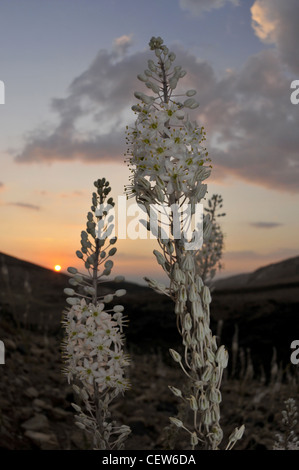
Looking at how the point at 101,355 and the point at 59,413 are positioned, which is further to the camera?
the point at 59,413

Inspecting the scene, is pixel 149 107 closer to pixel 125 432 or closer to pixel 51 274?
pixel 125 432

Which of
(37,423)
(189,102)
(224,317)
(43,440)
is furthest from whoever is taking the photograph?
(224,317)

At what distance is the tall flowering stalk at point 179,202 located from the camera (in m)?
3.08

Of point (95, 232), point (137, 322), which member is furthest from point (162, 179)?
point (137, 322)

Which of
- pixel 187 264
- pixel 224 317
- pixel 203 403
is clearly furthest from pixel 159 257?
pixel 224 317

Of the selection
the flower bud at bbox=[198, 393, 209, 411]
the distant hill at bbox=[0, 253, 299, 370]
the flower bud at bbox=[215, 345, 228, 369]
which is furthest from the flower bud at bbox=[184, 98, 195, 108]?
the distant hill at bbox=[0, 253, 299, 370]

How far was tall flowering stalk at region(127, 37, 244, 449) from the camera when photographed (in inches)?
121

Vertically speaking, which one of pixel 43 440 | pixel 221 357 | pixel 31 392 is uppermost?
pixel 221 357

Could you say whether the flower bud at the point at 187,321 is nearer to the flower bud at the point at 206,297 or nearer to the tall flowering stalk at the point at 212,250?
the flower bud at the point at 206,297

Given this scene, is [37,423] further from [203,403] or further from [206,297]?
Answer: [206,297]

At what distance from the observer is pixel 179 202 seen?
11.3 ft

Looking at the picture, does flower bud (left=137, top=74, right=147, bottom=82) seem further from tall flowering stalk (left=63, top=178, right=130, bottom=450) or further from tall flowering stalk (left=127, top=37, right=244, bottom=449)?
tall flowering stalk (left=63, top=178, right=130, bottom=450)
